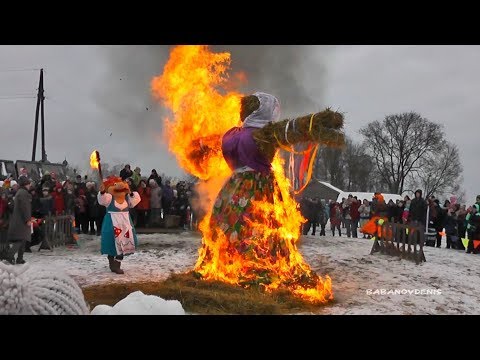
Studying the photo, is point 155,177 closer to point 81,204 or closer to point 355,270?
point 81,204

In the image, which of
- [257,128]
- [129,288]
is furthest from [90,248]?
[257,128]

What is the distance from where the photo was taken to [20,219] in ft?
26.7

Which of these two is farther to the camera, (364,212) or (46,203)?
(364,212)

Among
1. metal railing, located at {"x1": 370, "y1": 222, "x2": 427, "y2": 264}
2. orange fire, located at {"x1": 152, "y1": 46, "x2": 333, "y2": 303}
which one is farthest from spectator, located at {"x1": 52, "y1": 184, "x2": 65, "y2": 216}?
metal railing, located at {"x1": 370, "y1": 222, "x2": 427, "y2": 264}

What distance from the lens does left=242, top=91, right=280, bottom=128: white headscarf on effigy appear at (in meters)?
6.23

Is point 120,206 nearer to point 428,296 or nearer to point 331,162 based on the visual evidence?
point 428,296

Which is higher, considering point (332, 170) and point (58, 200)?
point (332, 170)

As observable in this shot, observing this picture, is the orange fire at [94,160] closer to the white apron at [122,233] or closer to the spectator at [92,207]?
the white apron at [122,233]

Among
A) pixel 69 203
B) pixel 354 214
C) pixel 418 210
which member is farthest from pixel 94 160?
pixel 354 214

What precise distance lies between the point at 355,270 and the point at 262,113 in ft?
11.5

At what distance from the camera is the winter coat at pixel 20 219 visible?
319 inches

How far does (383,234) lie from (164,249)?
15.2 ft

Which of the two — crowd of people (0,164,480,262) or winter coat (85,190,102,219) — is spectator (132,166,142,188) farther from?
winter coat (85,190,102,219)

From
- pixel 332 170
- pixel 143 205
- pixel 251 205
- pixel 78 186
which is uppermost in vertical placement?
pixel 332 170
